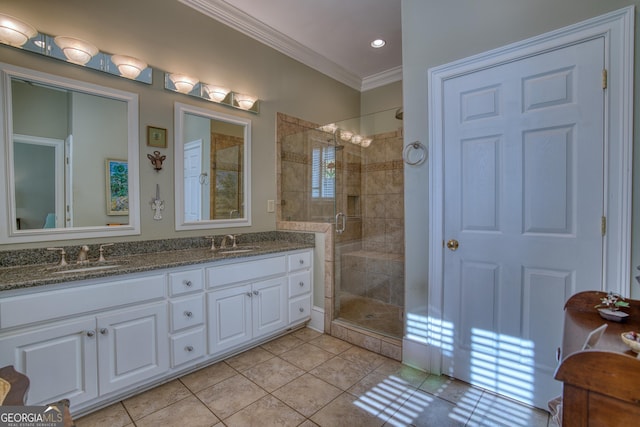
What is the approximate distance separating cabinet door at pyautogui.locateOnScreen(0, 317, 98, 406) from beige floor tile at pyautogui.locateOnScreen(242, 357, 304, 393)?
0.93 meters

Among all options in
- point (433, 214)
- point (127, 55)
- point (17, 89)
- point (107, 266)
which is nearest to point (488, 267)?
point (433, 214)

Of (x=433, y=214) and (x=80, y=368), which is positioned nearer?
(x=80, y=368)

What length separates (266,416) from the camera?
1651mm

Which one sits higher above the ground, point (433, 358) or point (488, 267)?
point (488, 267)

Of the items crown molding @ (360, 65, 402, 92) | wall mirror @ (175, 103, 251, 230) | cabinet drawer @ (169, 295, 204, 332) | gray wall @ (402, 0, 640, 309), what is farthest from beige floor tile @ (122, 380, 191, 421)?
crown molding @ (360, 65, 402, 92)

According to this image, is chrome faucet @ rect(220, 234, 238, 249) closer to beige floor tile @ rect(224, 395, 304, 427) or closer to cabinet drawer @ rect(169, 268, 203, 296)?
cabinet drawer @ rect(169, 268, 203, 296)

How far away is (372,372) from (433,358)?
45 centimetres

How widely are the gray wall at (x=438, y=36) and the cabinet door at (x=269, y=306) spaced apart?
1.12 meters

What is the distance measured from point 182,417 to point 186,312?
606 mm

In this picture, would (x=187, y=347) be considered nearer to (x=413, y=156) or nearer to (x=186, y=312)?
(x=186, y=312)

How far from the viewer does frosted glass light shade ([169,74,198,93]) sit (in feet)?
7.66

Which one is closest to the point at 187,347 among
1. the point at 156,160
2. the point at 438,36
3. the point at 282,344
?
the point at 282,344

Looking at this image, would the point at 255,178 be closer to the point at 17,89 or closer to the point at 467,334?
the point at 17,89

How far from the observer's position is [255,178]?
2.96 metres
